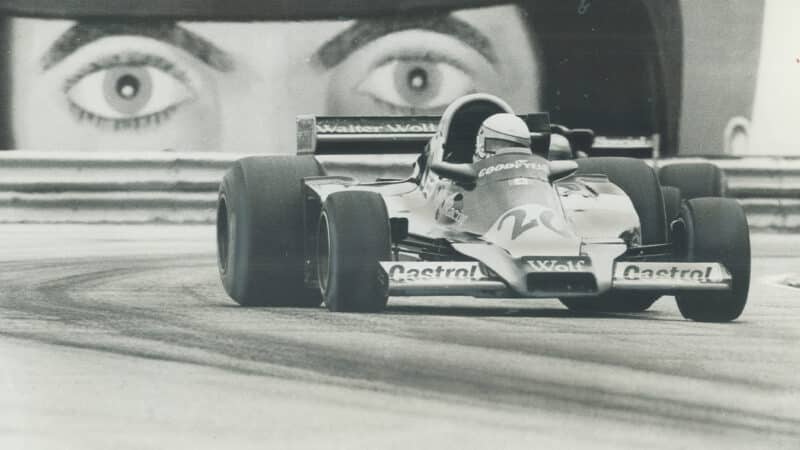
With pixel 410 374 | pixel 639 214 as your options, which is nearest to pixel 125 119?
pixel 639 214

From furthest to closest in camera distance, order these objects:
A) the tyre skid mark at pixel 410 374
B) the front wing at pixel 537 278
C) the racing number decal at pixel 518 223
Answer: the racing number decal at pixel 518 223 → the front wing at pixel 537 278 → the tyre skid mark at pixel 410 374

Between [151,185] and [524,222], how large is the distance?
815 cm

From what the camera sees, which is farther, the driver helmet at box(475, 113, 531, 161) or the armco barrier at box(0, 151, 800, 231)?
the armco barrier at box(0, 151, 800, 231)

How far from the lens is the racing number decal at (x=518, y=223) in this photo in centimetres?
952

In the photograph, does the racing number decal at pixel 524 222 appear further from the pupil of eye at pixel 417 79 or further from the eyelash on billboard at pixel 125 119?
the eyelash on billboard at pixel 125 119

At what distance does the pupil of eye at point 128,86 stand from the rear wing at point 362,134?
4785 millimetres

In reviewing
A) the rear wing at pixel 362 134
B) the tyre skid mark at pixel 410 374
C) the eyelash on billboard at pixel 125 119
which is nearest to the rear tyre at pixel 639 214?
the rear wing at pixel 362 134

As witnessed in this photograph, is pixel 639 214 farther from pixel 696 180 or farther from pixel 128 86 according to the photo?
pixel 128 86

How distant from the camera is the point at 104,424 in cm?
614

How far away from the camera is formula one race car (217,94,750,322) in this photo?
30.3 feet

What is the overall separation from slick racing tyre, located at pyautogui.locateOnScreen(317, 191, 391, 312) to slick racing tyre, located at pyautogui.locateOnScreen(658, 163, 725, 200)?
3.04 meters

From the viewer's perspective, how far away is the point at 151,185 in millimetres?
17156

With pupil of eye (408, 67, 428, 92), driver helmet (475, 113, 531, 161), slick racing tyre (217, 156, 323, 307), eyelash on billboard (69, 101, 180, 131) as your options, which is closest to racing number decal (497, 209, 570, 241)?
driver helmet (475, 113, 531, 161)

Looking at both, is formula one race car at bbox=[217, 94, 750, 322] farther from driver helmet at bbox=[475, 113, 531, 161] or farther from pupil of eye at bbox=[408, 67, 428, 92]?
pupil of eye at bbox=[408, 67, 428, 92]
